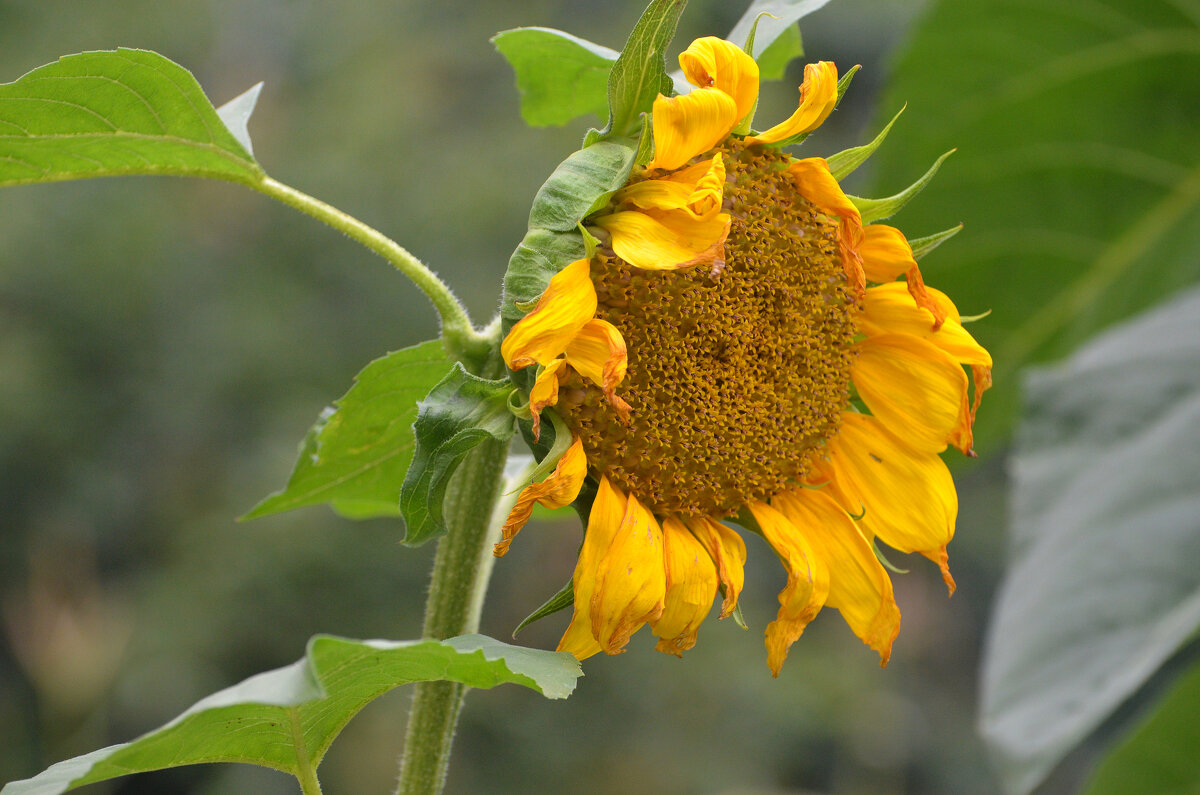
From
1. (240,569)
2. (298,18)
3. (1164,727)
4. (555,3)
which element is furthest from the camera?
(555,3)

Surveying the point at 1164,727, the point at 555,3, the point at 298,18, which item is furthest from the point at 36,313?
the point at 1164,727

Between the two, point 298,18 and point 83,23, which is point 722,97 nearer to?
point 83,23

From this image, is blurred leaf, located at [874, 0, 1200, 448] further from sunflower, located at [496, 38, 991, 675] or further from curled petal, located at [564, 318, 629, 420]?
curled petal, located at [564, 318, 629, 420]

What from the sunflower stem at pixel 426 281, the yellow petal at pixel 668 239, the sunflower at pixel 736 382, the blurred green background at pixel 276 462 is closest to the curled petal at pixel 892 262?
the sunflower at pixel 736 382

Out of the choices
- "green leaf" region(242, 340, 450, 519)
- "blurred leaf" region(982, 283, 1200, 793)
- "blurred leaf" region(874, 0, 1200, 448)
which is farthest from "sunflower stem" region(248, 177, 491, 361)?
"blurred leaf" region(874, 0, 1200, 448)

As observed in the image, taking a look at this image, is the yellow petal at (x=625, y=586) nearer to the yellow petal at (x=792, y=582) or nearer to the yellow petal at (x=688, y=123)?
the yellow petal at (x=792, y=582)

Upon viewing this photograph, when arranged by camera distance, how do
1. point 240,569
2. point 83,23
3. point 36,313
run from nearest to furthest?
point 240,569 → point 36,313 → point 83,23

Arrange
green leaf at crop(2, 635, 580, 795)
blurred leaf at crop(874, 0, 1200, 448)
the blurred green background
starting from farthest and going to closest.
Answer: the blurred green background < blurred leaf at crop(874, 0, 1200, 448) < green leaf at crop(2, 635, 580, 795)
